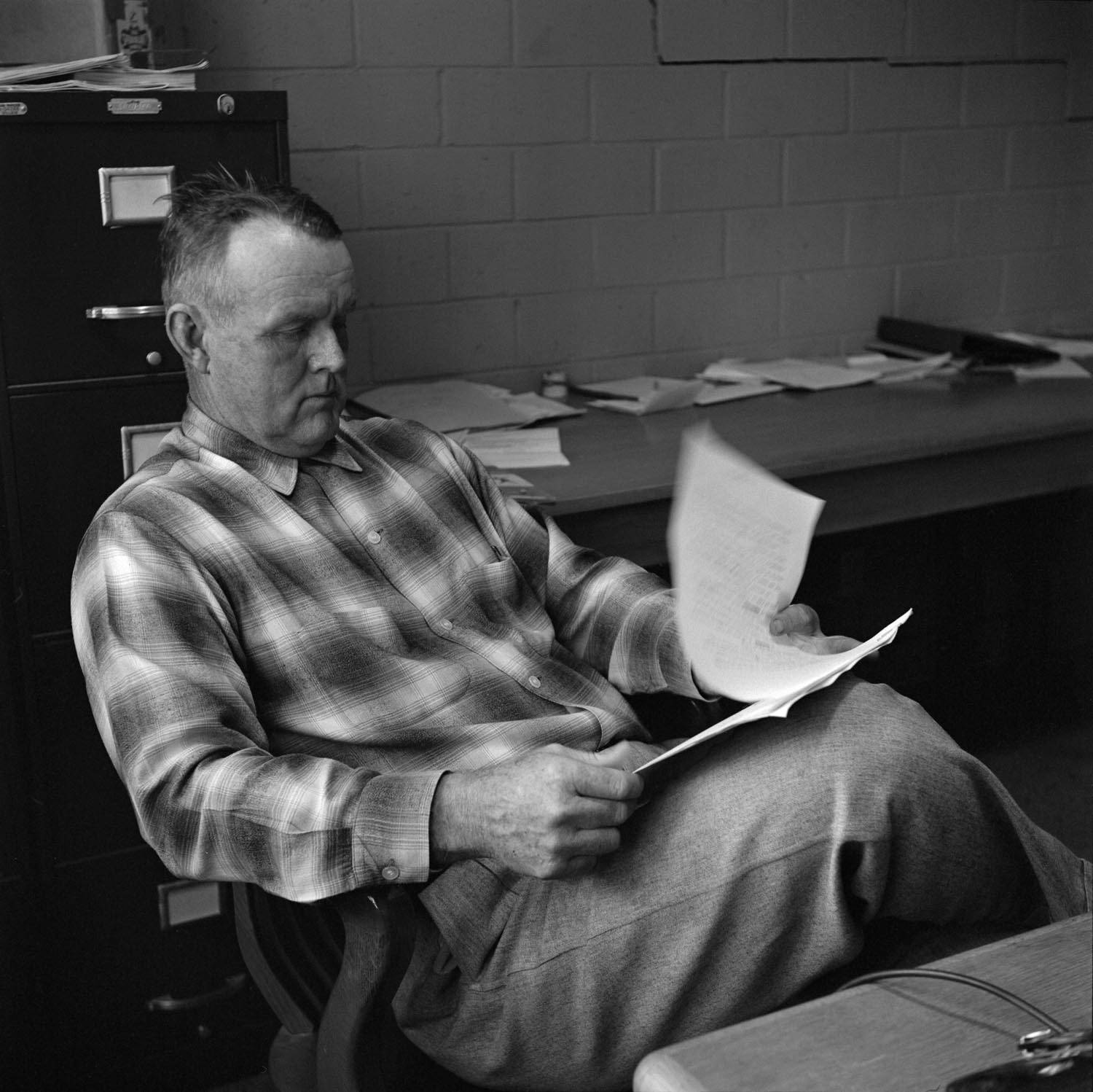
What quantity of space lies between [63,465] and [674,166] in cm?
162

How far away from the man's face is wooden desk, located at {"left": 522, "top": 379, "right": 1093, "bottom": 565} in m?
0.53

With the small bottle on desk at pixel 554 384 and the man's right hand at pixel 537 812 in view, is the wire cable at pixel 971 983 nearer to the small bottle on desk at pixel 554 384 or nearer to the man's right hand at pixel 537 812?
the man's right hand at pixel 537 812

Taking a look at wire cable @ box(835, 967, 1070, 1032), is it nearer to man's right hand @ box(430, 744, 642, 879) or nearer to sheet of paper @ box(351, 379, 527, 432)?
man's right hand @ box(430, 744, 642, 879)

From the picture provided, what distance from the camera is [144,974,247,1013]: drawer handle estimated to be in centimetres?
196

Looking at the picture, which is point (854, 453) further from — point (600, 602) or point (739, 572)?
point (739, 572)

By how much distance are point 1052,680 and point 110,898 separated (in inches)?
92.6

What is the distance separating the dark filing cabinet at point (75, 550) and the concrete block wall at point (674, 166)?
0.72 meters

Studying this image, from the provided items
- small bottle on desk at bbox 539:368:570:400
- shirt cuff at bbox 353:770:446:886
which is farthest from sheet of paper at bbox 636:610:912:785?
small bottle on desk at bbox 539:368:570:400

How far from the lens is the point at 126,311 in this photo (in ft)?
5.70

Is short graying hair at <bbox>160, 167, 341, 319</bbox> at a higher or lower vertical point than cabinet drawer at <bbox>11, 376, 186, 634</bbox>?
higher

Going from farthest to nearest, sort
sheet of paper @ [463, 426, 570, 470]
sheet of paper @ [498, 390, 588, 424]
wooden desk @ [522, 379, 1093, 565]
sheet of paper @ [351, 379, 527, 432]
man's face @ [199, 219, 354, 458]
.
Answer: sheet of paper @ [498, 390, 588, 424] < sheet of paper @ [351, 379, 527, 432] < sheet of paper @ [463, 426, 570, 470] < wooden desk @ [522, 379, 1093, 565] < man's face @ [199, 219, 354, 458]

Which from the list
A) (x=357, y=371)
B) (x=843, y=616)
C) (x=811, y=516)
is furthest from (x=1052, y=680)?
(x=811, y=516)

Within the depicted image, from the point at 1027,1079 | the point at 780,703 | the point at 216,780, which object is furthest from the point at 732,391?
the point at 1027,1079

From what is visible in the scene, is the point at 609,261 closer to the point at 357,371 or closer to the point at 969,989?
the point at 357,371
